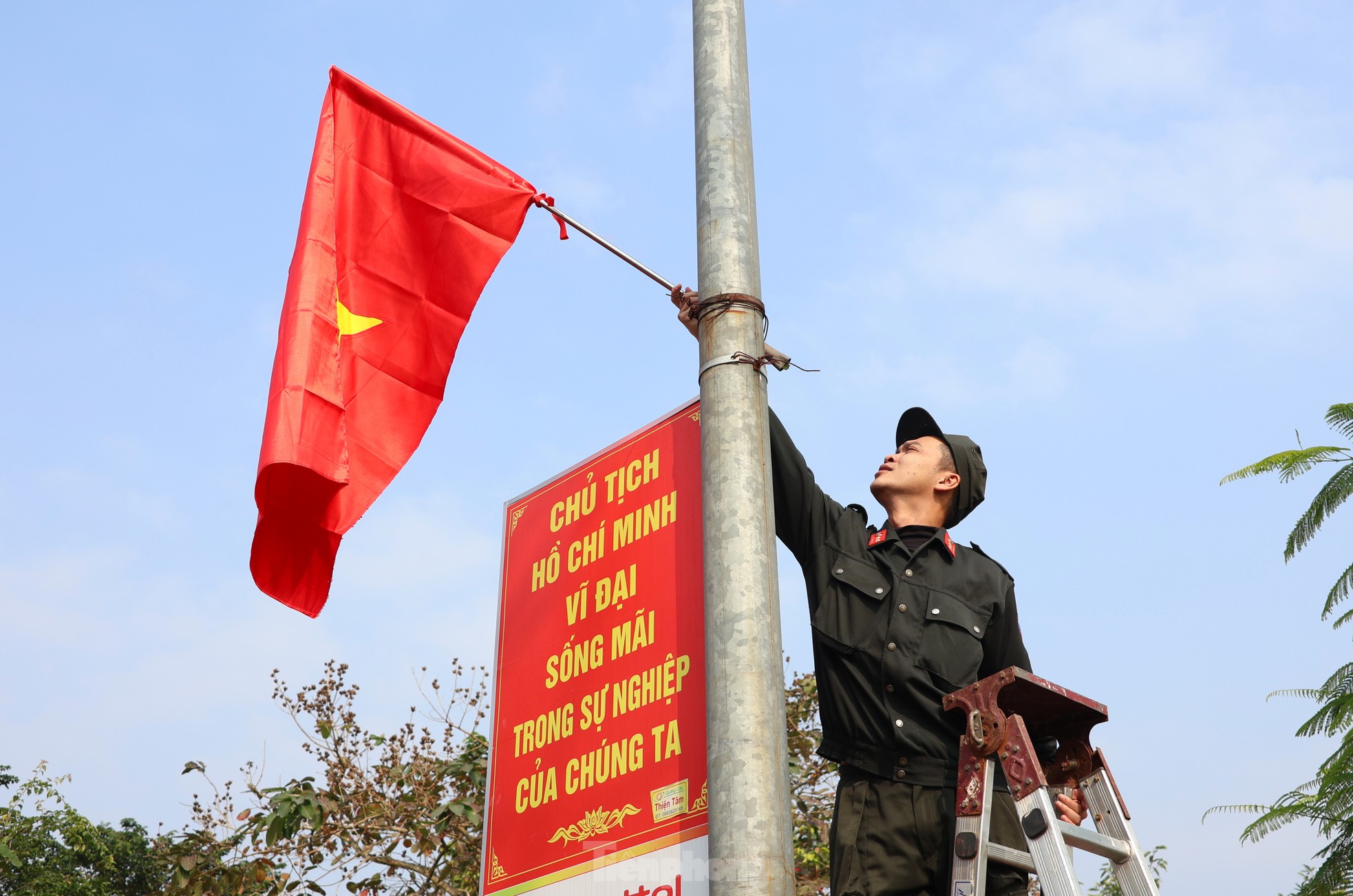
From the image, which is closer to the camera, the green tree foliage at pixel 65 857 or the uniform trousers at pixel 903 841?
the uniform trousers at pixel 903 841

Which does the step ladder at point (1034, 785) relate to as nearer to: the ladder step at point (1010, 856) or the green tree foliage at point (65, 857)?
the ladder step at point (1010, 856)

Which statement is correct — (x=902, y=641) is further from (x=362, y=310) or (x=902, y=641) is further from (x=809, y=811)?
(x=809, y=811)

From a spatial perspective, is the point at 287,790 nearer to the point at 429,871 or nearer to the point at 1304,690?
the point at 429,871

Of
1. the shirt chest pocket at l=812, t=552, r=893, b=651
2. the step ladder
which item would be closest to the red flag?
the shirt chest pocket at l=812, t=552, r=893, b=651

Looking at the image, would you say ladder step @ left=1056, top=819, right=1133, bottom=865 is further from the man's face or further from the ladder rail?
the man's face

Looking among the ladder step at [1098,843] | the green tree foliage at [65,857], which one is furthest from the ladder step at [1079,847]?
the green tree foliage at [65,857]

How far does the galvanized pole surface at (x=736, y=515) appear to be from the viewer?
3.39 meters

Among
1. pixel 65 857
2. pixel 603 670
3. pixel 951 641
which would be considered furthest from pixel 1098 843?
pixel 65 857

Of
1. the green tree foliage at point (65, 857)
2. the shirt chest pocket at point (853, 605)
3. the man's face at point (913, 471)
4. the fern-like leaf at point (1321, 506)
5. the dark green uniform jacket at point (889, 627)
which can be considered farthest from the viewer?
the green tree foliage at point (65, 857)

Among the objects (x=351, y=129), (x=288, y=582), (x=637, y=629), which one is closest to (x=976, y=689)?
(x=637, y=629)

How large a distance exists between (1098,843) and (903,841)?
1.87 feet

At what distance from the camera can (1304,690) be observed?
11305 mm

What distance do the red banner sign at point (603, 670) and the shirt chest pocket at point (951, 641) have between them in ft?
2.39

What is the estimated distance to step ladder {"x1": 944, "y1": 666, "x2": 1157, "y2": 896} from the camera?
11.4 feet
